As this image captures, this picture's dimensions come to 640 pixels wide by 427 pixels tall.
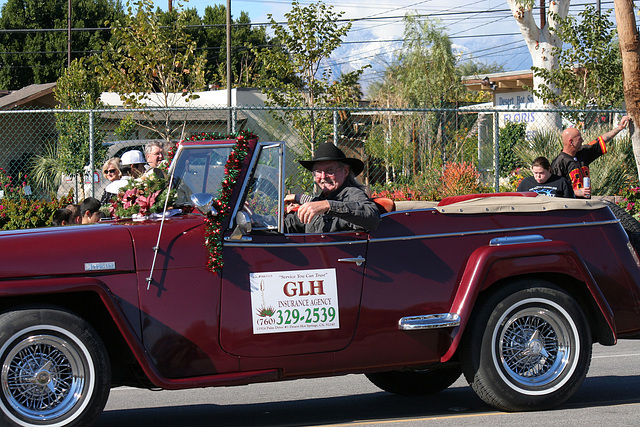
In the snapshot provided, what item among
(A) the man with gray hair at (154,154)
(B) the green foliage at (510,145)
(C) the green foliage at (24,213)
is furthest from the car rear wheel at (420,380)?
(B) the green foliage at (510,145)

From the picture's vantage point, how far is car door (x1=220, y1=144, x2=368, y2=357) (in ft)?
15.8

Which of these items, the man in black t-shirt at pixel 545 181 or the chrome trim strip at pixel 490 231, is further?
the man in black t-shirt at pixel 545 181

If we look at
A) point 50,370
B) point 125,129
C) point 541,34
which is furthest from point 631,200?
point 50,370

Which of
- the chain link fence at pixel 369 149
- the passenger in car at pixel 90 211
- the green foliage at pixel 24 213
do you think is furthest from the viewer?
the chain link fence at pixel 369 149

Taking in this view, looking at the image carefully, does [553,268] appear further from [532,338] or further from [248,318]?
[248,318]

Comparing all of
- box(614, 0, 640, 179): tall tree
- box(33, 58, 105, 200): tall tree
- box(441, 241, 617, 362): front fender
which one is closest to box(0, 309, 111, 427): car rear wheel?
box(441, 241, 617, 362): front fender

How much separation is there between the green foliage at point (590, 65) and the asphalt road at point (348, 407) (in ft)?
30.5

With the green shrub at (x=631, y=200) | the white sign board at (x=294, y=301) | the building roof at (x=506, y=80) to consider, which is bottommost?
the white sign board at (x=294, y=301)

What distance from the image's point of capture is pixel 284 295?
4887 millimetres

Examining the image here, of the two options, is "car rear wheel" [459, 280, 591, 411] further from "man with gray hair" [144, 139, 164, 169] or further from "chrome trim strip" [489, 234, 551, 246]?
"man with gray hair" [144, 139, 164, 169]

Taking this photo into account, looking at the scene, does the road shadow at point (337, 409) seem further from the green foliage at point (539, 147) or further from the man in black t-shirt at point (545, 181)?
the green foliage at point (539, 147)

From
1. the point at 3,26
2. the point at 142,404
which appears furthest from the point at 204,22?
the point at 142,404

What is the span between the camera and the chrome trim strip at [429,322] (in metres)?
5.09

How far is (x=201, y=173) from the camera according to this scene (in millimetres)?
5359
